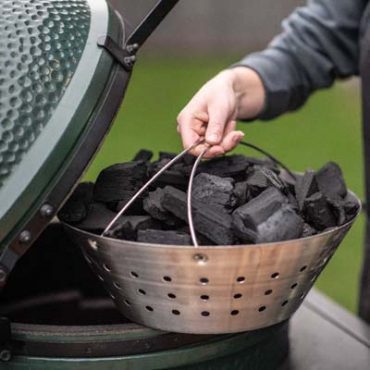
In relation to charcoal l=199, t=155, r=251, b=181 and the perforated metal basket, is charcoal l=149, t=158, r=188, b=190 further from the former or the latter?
the perforated metal basket

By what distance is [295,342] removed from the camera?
136 centimetres

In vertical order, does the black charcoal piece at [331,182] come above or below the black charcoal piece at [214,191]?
below

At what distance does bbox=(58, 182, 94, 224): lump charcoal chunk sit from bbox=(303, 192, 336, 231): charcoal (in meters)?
0.29

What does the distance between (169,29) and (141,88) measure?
1.08 metres

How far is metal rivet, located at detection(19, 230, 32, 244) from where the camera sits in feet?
3.10

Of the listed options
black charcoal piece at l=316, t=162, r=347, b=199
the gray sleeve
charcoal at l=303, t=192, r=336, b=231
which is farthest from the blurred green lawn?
charcoal at l=303, t=192, r=336, b=231

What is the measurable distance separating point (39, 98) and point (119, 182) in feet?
0.65

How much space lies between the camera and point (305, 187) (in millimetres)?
1127

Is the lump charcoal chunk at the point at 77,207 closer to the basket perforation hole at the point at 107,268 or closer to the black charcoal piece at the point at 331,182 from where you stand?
the basket perforation hole at the point at 107,268

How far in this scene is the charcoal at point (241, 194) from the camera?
42.1 inches

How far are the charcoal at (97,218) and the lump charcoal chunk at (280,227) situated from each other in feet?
0.66

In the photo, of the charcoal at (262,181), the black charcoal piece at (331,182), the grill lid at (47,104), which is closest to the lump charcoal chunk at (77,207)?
the grill lid at (47,104)

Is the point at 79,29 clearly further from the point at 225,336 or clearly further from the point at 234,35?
the point at 234,35

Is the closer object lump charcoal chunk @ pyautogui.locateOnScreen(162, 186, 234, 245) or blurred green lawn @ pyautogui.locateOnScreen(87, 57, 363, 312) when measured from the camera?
lump charcoal chunk @ pyautogui.locateOnScreen(162, 186, 234, 245)
